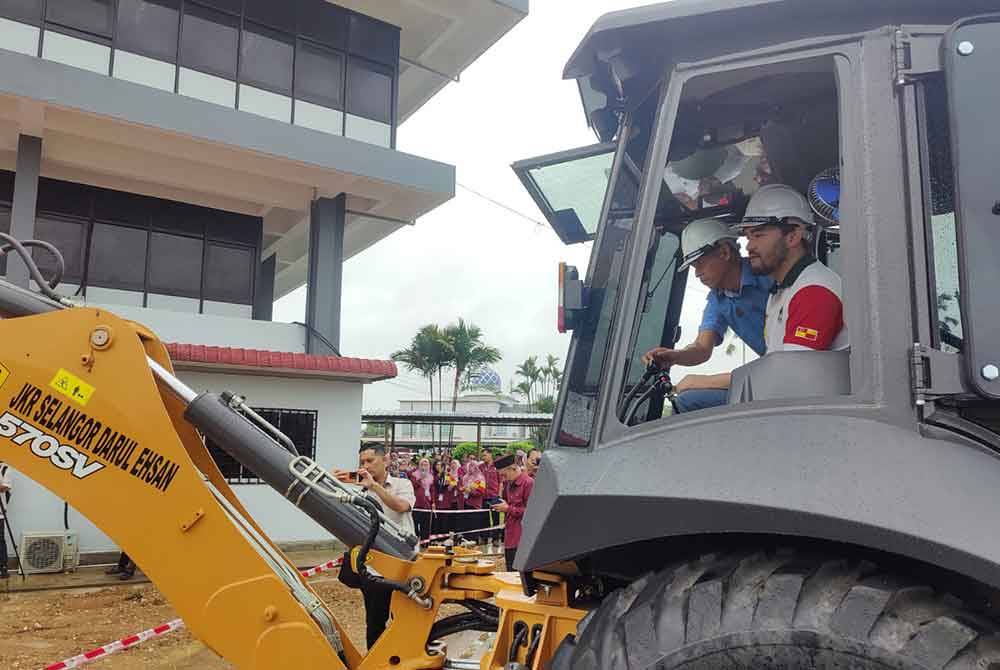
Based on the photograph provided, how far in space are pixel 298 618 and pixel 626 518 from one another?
1.38m

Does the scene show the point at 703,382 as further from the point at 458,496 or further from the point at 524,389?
the point at 524,389

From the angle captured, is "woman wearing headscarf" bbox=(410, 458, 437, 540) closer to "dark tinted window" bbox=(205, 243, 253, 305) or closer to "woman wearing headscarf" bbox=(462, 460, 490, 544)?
"woman wearing headscarf" bbox=(462, 460, 490, 544)

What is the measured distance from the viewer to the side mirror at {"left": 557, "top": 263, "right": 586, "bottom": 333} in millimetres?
2307

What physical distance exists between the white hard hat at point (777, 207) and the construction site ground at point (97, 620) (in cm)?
453

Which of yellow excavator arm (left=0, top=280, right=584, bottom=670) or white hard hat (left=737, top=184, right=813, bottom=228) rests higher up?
white hard hat (left=737, top=184, right=813, bottom=228)

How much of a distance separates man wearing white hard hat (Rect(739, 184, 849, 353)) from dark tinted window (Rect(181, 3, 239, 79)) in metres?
12.5

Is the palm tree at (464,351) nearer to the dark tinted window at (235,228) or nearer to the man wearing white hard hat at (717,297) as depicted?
the dark tinted window at (235,228)

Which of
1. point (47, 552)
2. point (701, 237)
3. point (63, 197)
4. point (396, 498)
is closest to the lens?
point (701, 237)

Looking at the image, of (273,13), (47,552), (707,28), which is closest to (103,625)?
(47,552)

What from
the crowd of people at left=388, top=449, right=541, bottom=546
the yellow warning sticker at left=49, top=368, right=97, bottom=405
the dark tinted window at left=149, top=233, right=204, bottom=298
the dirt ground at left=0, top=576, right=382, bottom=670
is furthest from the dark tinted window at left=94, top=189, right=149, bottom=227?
the yellow warning sticker at left=49, top=368, right=97, bottom=405

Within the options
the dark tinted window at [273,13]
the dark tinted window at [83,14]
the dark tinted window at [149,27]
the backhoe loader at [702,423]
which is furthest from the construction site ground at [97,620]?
the dark tinted window at [273,13]

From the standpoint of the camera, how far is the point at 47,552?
10.1m

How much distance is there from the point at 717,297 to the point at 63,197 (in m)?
13.5

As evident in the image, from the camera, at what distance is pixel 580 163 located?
2586 millimetres
